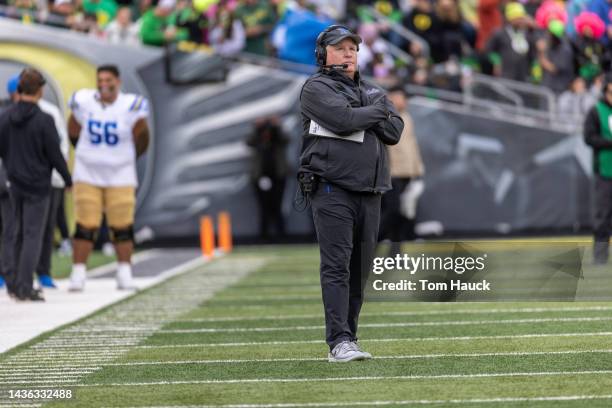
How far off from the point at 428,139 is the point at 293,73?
2.26m

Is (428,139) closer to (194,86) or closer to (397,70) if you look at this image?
(397,70)

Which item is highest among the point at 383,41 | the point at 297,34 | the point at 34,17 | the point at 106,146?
the point at 34,17

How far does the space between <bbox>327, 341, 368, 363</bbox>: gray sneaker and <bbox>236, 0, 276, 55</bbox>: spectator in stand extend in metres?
14.9

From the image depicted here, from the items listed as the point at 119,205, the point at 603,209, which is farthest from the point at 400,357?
the point at 603,209

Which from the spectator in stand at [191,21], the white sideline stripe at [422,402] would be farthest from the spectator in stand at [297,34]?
the white sideline stripe at [422,402]

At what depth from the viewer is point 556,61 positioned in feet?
76.0

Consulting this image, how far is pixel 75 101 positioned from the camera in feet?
45.9

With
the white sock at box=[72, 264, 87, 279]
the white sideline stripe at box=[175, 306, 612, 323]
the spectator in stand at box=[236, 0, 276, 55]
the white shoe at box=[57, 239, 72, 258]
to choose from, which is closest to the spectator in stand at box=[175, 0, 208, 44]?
the spectator in stand at box=[236, 0, 276, 55]

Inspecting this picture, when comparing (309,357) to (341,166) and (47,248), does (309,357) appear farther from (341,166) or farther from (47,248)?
(47,248)

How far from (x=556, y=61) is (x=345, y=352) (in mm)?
15327

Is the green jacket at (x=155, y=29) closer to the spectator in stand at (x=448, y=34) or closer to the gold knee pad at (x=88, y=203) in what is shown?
the spectator in stand at (x=448, y=34)

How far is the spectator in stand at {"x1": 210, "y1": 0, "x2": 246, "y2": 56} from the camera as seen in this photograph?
22906mm

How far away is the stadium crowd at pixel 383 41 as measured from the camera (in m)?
22.6

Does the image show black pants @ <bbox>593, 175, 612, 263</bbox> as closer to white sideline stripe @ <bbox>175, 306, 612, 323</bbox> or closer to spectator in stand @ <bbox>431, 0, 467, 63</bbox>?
white sideline stripe @ <bbox>175, 306, 612, 323</bbox>
